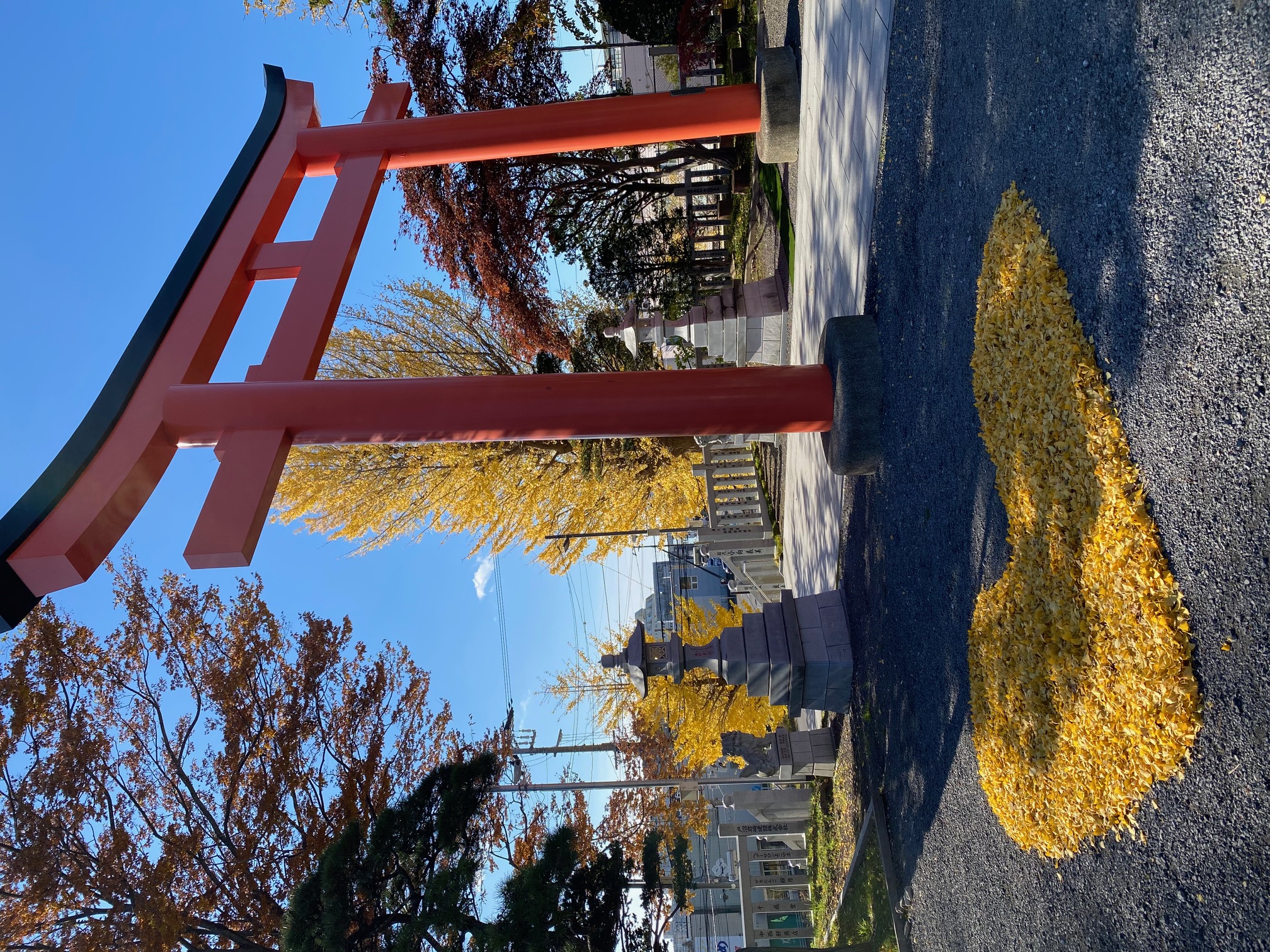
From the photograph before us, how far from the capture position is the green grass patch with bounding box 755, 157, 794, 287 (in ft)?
32.7

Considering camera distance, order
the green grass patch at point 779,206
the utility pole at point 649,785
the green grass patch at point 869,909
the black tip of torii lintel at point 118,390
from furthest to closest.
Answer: the utility pole at point 649,785 → the green grass patch at point 779,206 → the green grass patch at point 869,909 → the black tip of torii lintel at point 118,390

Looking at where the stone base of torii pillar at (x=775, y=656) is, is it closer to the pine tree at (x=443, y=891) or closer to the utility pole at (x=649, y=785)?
the pine tree at (x=443, y=891)

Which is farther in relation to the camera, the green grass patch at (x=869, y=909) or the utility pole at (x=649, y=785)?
the utility pole at (x=649, y=785)

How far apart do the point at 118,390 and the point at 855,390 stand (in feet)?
17.2

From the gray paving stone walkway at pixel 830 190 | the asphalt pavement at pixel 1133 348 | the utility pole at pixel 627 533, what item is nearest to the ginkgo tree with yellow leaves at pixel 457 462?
the utility pole at pixel 627 533

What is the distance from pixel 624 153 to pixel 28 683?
10.9 metres

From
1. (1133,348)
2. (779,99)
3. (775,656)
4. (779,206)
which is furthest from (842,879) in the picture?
(779,99)

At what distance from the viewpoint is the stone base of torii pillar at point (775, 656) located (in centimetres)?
727

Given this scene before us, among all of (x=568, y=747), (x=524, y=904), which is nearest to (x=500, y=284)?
(x=524, y=904)

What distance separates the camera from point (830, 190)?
24.2 ft

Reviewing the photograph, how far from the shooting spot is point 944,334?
469 centimetres

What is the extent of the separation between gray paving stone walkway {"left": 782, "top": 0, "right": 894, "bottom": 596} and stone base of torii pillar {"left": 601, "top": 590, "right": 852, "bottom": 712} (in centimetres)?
112

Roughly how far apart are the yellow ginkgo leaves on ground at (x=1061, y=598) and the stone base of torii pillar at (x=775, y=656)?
295cm

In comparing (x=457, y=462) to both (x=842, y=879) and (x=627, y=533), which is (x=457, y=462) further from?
(x=842, y=879)
